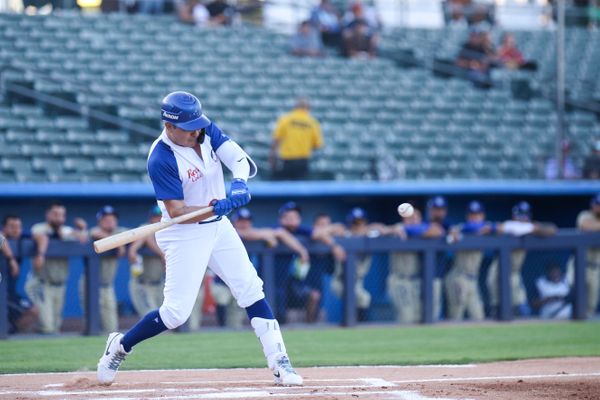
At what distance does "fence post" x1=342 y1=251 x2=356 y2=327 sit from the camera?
12.6 metres

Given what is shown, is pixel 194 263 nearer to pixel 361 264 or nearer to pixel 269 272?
pixel 269 272

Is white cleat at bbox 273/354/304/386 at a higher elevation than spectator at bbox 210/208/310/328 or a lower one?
higher

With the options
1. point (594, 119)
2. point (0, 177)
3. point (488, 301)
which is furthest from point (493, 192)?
point (0, 177)

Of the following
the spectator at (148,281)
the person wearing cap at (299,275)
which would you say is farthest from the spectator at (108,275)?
the person wearing cap at (299,275)

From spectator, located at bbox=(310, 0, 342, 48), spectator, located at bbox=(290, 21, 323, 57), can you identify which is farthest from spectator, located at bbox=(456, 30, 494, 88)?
spectator, located at bbox=(290, 21, 323, 57)

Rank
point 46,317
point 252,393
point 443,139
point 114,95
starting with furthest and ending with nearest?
point 443,139
point 114,95
point 46,317
point 252,393

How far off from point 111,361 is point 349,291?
5911 millimetres

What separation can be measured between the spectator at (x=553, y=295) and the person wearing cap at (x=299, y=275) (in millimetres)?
3129

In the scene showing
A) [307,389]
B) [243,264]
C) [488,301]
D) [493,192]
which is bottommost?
[488,301]

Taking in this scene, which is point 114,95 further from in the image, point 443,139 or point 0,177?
point 443,139

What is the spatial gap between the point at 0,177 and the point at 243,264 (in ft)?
25.1

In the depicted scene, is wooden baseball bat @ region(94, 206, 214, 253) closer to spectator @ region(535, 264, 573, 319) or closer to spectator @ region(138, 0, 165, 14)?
spectator @ region(535, 264, 573, 319)

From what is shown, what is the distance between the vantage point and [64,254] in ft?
38.1

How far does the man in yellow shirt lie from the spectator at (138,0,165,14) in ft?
16.3
